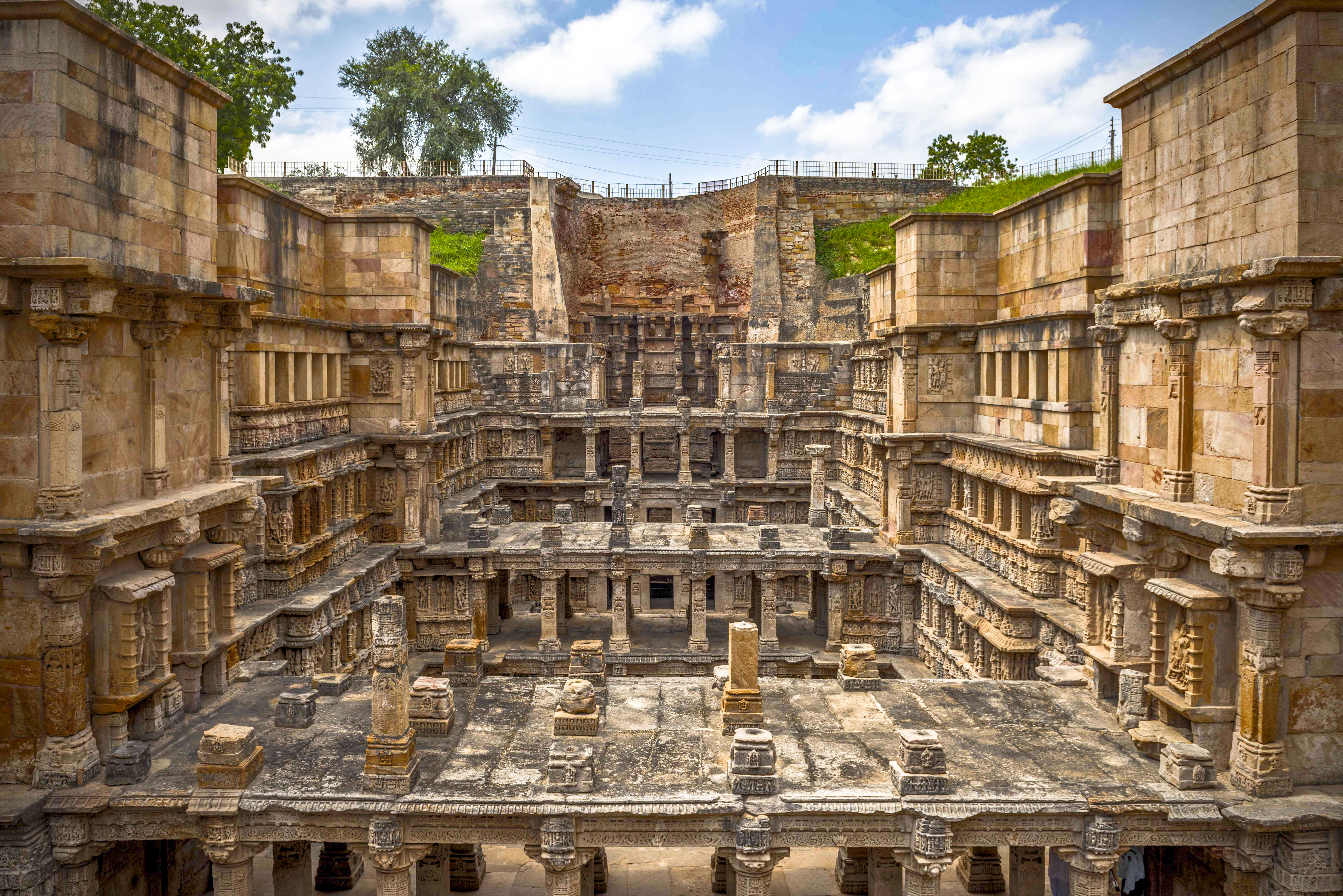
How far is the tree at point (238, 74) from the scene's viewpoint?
39469 mm

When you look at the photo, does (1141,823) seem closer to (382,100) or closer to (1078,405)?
(1078,405)

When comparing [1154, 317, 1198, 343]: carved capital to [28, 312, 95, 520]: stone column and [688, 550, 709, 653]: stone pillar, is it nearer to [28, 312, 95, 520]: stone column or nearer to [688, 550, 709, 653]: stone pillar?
[28, 312, 95, 520]: stone column

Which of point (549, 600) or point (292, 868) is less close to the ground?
point (549, 600)

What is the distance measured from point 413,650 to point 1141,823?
19.1 meters

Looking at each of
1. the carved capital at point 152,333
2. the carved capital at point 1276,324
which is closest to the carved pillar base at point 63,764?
the carved capital at point 152,333

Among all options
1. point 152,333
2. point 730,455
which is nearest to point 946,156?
point 730,455

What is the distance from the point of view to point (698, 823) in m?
12.4

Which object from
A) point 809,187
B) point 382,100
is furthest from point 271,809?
point 382,100

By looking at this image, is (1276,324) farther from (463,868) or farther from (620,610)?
(620,610)

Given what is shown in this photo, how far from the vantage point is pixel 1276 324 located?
11.4 meters

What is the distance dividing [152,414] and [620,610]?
14.0m

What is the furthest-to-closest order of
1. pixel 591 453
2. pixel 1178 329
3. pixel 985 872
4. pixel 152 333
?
pixel 591 453 → pixel 985 872 → pixel 152 333 → pixel 1178 329

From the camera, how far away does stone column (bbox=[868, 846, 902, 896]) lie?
46.4 feet

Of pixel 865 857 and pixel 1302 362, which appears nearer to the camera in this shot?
pixel 1302 362
